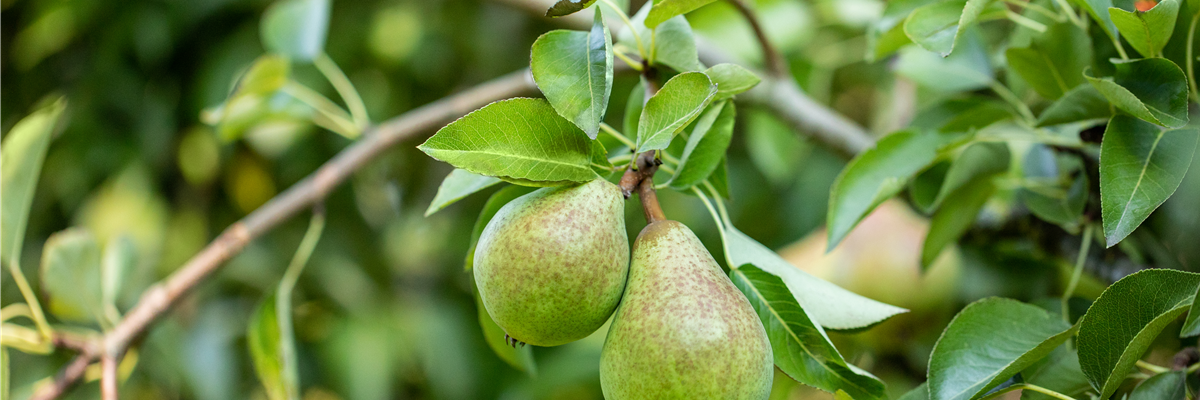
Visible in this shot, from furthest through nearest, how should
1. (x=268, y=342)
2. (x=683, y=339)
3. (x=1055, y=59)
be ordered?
(x=268, y=342), (x=1055, y=59), (x=683, y=339)

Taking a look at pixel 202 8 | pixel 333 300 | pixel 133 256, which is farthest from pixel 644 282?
pixel 202 8

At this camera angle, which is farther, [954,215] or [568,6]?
[954,215]

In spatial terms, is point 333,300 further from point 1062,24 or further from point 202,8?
point 1062,24

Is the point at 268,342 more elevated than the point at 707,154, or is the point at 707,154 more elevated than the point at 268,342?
the point at 707,154

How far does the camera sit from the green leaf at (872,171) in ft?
1.22

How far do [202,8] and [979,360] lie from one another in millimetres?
1072

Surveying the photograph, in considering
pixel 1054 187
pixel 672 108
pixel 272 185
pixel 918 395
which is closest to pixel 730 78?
pixel 672 108

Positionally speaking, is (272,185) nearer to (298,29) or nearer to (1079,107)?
(298,29)

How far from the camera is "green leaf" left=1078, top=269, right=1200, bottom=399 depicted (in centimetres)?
24

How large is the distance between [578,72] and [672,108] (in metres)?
0.04

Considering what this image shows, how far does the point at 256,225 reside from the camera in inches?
20.6

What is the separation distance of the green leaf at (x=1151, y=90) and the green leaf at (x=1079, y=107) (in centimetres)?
1

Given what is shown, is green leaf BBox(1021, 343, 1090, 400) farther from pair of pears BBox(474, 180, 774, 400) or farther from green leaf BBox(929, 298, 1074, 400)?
pair of pears BBox(474, 180, 774, 400)

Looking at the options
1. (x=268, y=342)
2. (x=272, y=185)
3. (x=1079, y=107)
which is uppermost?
(x=1079, y=107)
